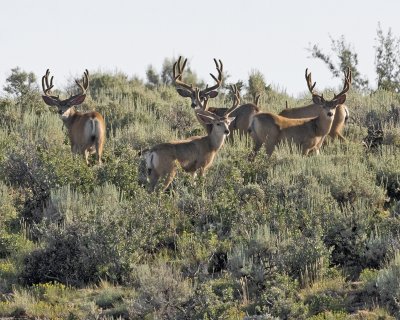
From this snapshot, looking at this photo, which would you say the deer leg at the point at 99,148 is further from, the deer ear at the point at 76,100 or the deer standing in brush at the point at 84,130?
the deer ear at the point at 76,100

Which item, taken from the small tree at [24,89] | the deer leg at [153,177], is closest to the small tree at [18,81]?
the small tree at [24,89]

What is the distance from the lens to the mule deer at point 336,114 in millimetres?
19969

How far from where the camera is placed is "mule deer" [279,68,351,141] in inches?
786

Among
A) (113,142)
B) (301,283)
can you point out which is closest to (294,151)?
(113,142)

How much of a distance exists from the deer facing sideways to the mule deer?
0.45 meters

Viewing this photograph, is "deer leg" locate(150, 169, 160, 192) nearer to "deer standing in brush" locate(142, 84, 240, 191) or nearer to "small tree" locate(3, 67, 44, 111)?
"deer standing in brush" locate(142, 84, 240, 191)

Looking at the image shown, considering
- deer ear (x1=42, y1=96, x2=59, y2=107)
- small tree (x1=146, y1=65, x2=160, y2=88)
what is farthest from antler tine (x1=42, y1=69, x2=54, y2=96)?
small tree (x1=146, y1=65, x2=160, y2=88)

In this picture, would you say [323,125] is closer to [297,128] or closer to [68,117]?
[297,128]

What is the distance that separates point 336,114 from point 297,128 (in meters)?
1.34

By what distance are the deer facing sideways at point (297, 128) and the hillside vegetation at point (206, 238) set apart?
0.86 metres

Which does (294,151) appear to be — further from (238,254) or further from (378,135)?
(238,254)

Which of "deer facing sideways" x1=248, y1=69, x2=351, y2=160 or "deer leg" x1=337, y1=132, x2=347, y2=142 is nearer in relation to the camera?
"deer facing sideways" x1=248, y1=69, x2=351, y2=160

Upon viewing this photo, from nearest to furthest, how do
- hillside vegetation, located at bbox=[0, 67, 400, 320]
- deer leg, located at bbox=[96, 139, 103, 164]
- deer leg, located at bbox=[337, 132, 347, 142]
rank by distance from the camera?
hillside vegetation, located at bbox=[0, 67, 400, 320]
deer leg, located at bbox=[96, 139, 103, 164]
deer leg, located at bbox=[337, 132, 347, 142]

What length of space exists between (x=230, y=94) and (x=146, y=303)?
15.0m
